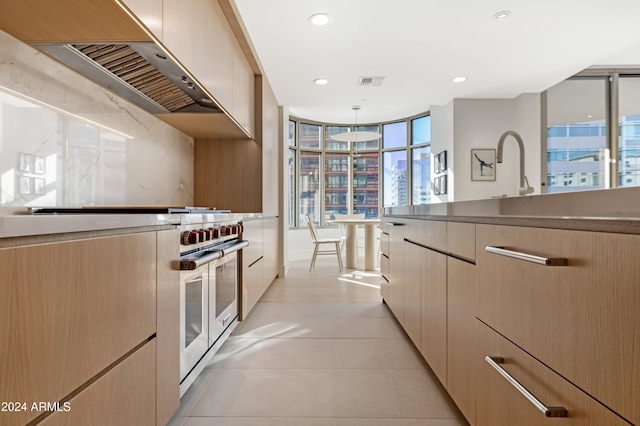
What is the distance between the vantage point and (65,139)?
154 cm

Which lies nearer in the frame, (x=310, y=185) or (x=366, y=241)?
(x=366, y=241)

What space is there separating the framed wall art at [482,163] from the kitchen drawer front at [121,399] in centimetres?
526

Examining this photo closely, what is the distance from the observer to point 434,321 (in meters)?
1.57

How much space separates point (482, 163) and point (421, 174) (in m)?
1.58

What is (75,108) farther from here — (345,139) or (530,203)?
(345,139)

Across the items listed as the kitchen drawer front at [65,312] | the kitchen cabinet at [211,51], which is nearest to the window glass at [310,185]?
the kitchen cabinet at [211,51]

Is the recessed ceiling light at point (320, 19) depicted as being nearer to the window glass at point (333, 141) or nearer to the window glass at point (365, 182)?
the window glass at point (333, 141)

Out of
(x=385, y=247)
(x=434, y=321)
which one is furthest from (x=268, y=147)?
(x=434, y=321)

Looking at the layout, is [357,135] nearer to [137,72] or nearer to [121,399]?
[137,72]

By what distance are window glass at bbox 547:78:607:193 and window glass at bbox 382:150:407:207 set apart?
8.74ft

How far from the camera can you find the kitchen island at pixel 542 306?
580mm

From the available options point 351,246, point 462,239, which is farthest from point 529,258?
point 351,246

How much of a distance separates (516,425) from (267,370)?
1278mm

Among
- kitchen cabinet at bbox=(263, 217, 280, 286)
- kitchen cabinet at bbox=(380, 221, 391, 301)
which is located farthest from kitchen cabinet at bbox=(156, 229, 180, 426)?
kitchen cabinet at bbox=(263, 217, 280, 286)
